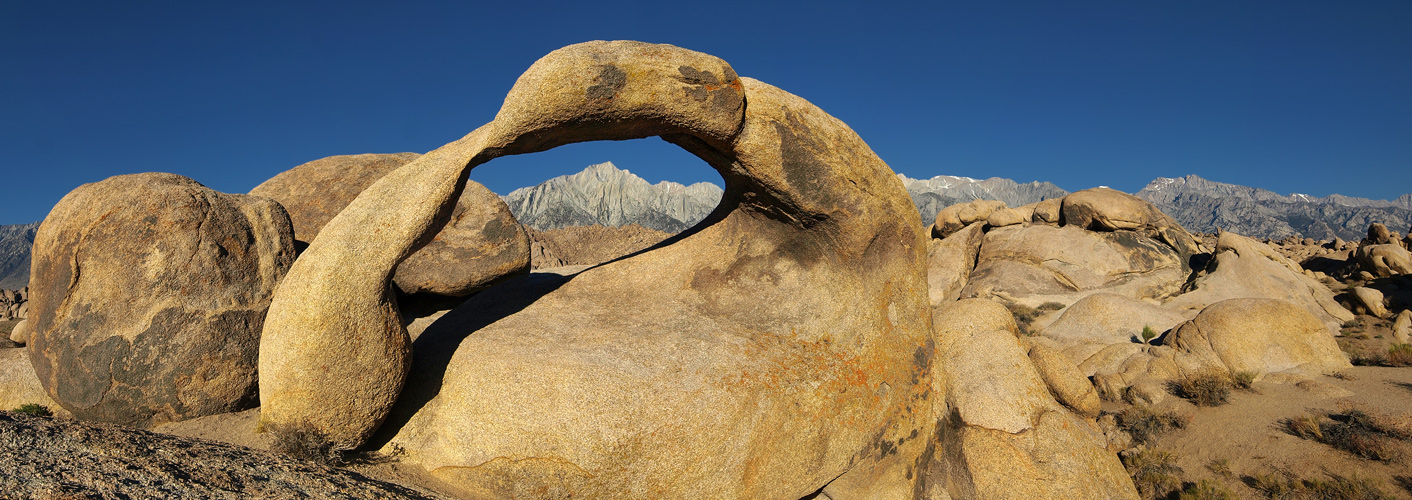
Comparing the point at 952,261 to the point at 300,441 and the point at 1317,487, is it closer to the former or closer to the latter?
the point at 1317,487

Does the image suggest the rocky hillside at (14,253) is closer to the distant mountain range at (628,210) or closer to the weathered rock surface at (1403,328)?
the distant mountain range at (628,210)

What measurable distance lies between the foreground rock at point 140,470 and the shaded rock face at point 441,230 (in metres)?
2.23

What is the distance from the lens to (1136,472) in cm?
666

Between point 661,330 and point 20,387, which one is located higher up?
point 661,330

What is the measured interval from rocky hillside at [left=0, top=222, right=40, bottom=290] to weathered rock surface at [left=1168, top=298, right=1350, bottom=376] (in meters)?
138

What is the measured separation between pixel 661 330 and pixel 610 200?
474ft

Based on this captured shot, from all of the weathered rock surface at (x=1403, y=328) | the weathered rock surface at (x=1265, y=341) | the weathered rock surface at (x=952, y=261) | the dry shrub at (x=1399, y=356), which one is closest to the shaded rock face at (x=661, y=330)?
the weathered rock surface at (x=1265, y=341)

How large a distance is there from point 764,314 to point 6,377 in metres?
5.74

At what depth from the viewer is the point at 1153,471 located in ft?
21.5

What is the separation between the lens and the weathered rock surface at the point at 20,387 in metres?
4.65

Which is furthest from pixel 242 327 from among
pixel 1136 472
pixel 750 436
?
pixel 1136 472

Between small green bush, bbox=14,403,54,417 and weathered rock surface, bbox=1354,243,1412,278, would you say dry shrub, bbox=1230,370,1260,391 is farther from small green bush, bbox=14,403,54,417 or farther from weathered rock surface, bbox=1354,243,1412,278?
small green bush, bbox=14,403,54,417

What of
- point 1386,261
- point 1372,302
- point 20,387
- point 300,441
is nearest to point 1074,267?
point 1372,302

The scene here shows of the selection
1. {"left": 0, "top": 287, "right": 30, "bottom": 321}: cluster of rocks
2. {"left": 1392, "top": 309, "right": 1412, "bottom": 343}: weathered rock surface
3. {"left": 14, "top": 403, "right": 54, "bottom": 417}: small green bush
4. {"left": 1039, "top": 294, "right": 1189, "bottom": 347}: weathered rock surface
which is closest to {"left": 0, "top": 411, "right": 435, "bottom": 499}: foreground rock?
{"left": 14, "top": 403, "right": 54, "bottom": 417}: small green bush
